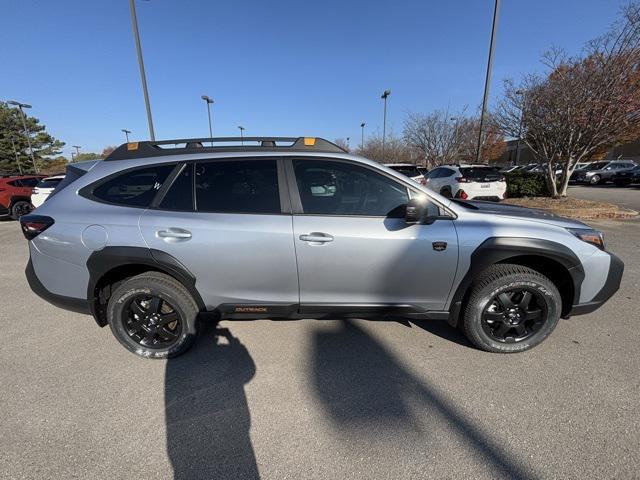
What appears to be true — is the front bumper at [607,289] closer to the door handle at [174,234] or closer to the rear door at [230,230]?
the rear door at [230,230]

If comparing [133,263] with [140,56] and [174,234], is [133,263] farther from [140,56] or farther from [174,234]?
[140,56]

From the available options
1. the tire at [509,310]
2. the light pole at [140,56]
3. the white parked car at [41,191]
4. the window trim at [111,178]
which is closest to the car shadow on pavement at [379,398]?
the tire at [509,310]

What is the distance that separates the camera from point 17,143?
41281 millimetres

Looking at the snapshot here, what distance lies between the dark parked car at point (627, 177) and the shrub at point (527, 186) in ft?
46.9

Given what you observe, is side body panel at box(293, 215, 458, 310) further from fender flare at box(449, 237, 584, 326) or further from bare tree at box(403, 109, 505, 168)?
bare tree at box(403, 109, 505, 168)

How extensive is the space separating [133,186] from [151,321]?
1.17 meters

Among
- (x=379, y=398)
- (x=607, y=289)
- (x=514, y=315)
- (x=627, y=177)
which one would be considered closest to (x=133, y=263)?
(x=379, y=398)

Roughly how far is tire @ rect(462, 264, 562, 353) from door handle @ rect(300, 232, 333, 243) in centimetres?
131

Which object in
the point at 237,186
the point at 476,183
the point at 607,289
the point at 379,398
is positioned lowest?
the point at 379,398

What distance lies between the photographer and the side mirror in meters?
2.31

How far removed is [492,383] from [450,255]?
3.35 ft

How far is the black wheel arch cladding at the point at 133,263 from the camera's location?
2482 millimetres

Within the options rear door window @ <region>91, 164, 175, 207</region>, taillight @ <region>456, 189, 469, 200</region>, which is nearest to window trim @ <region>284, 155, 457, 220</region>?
rear door window @ <region>91, 164, 175, 207</region>

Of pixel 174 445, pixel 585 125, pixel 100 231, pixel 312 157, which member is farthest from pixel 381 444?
pixel 585 125
